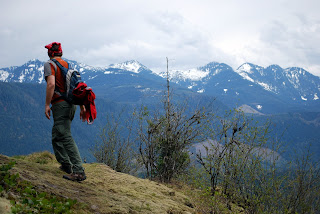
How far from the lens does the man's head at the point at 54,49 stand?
23.9 feet

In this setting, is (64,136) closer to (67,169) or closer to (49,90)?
(67,169)

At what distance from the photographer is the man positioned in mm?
6859

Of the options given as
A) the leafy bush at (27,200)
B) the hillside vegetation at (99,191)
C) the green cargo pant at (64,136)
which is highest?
the green cargo pant at (64,136)

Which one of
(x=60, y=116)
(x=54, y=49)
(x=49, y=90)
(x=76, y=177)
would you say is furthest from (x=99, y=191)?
(x=54, y=49)

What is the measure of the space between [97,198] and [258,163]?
5.12 m

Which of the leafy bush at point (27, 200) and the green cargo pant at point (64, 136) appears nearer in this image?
the leafy bush at point (27, 200)

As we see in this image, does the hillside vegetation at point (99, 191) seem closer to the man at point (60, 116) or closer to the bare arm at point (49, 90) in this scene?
the man at point (60, 116)

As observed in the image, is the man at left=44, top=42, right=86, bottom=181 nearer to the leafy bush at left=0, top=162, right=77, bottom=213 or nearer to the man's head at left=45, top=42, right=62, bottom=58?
the man's head at left=45, top=42, right=62, bottom=58

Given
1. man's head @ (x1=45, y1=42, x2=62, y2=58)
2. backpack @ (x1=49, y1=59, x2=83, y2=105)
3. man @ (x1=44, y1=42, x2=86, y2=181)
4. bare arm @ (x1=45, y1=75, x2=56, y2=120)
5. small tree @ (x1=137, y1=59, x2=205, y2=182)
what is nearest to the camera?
bare arm @ (x1=45, y1=75, x2=56, y2=120)

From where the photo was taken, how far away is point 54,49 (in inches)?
288

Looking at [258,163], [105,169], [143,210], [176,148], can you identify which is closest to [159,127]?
[176,148]

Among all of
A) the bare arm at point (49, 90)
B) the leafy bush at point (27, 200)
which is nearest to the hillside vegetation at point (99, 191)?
the leafy bush at point (27, 200)

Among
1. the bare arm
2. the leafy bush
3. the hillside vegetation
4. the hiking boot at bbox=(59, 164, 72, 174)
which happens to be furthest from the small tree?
the leafy bush

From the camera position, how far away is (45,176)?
6.61 meters
